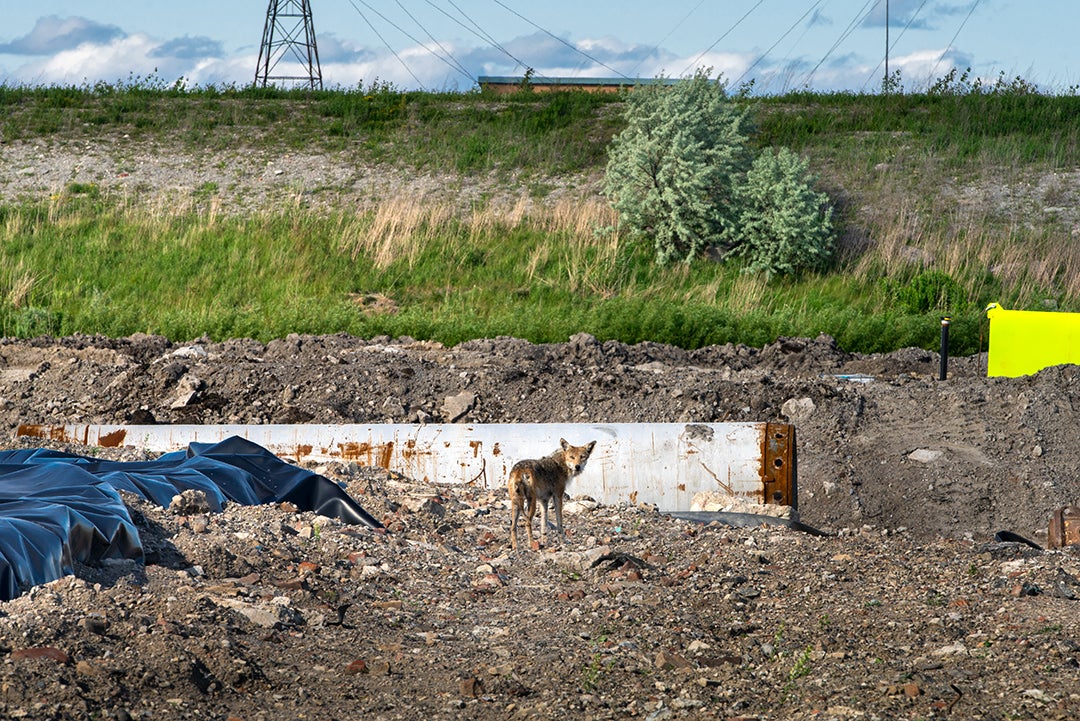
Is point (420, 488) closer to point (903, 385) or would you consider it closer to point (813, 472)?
point (813, 472)

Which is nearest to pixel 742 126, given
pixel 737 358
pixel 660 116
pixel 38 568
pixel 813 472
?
pixel 660 116

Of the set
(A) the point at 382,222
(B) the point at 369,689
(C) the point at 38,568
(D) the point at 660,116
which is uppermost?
(D) the point at 660,116

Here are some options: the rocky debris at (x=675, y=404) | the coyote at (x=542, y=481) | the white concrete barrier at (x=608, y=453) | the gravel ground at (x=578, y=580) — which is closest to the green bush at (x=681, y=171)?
the rocky debris at (x=675, y=404)

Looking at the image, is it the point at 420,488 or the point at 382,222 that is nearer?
the point at 420,488

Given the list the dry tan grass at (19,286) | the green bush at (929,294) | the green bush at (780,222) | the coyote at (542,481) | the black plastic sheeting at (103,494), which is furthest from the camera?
the green bush at (780,222)

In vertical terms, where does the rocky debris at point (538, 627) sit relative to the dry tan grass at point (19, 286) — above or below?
below

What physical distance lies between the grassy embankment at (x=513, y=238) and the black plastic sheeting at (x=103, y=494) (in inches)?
247

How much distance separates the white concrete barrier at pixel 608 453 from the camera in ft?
25.0

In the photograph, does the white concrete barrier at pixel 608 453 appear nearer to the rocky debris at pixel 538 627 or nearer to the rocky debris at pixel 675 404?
the rocky debris at pixel 675 404

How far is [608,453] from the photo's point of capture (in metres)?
7.71

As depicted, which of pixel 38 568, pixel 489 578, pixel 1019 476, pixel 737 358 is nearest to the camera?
pixel 38 568

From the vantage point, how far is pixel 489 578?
5562mm

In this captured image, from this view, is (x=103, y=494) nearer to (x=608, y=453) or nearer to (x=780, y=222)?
(x=608, y=453)

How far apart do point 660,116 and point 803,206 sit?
262 cm
